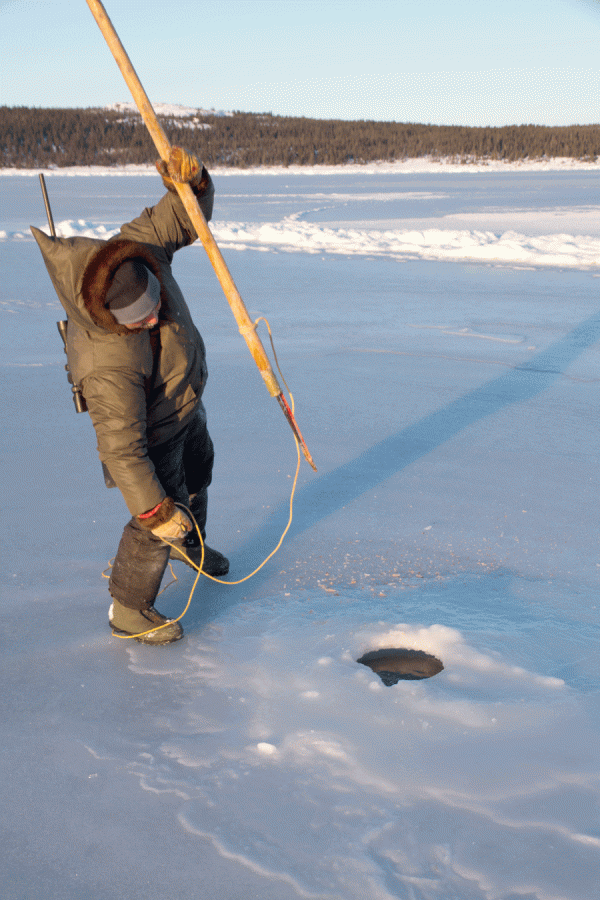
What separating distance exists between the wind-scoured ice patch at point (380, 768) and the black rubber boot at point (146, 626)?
0.06 metres

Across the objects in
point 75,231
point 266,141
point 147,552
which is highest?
point 266,141

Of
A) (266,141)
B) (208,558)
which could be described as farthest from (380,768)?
(266,141)

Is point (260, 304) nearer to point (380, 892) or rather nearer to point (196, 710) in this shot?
point (196, 710)

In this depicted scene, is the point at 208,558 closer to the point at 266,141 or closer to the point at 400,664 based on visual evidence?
the point at 400,664

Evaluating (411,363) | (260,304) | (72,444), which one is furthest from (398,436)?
(260,304)

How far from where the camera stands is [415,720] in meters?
1.95

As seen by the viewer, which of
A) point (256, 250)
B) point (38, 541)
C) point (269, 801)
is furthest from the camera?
point (256, 250)

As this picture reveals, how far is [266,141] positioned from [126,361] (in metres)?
60.7

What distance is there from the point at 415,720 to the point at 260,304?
570 centimetres

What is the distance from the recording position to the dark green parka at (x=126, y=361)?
196 centimetres

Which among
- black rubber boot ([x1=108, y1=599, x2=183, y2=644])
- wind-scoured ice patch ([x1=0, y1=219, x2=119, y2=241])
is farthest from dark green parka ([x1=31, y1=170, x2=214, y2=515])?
wind-scoured ice patch ([x1=0, y1=219, x2=119, y2=241])

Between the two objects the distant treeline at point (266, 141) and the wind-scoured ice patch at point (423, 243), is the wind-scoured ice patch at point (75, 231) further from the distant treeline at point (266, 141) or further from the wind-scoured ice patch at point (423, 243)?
the distant treeline at point (266, 141)

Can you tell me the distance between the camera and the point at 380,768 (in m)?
1.80

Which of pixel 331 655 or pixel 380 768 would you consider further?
pixel 331 655
